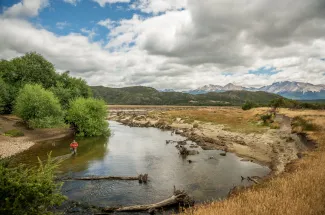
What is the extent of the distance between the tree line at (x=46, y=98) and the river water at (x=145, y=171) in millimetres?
11135

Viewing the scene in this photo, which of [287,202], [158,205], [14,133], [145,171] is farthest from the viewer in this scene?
[14,133]

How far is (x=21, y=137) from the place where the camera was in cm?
4938

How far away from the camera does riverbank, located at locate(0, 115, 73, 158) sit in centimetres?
4022

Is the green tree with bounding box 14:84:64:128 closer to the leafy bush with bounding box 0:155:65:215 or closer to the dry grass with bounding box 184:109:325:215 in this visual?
the leafy bush with bounding box 0:155:65:215

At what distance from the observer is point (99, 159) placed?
3741 cm

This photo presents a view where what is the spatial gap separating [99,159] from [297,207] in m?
31.6

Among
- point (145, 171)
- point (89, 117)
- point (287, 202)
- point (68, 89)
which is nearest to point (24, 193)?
point (287, 202)

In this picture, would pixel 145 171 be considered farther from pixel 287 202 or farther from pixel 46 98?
pixel 46 98

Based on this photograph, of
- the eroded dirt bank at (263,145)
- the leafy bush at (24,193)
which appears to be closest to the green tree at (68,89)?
the eroded dirt bank at (263,145)

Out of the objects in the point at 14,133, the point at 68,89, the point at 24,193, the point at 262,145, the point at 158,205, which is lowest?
the point at 158,205

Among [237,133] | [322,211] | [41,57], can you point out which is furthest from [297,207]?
[41,57]

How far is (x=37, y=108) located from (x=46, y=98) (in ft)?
10.7

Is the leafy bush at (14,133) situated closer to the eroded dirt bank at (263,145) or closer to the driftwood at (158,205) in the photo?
the eroded dirt bank at (263,145)

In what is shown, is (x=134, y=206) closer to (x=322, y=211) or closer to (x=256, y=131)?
(x=322, y=211)
